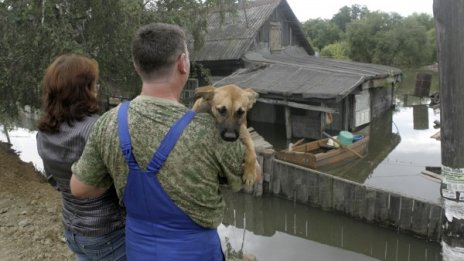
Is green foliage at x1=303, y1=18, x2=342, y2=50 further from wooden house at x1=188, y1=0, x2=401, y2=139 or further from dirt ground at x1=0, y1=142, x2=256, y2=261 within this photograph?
dirt ground at x1=0, y1=142, x2=256, y2=261

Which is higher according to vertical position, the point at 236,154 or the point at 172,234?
the point at 236,154

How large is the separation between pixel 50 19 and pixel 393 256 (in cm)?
896

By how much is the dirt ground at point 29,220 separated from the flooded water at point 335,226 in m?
3.15

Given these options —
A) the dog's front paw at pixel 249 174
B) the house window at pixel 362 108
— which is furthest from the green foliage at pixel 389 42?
the dog's front paw at pixel 249 174

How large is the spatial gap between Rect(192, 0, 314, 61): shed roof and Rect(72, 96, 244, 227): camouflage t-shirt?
20359mm

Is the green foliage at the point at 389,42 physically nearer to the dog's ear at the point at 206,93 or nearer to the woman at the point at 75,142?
the dog's ear at the point at 206,93

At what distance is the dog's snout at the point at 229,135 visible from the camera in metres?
2.04

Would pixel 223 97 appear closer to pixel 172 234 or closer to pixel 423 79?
pixel 172 234

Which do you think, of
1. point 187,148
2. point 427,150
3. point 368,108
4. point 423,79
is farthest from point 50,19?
point 423,79

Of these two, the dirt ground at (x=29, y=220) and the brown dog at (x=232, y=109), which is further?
the dirt ground at (x=29, y=220)

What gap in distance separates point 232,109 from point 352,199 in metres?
8.32

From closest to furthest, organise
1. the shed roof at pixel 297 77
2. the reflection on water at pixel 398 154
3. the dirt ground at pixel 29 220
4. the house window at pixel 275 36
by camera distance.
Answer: the dirt ground at pixel 29 220
the reflection on water at pixel 398 154
the shed roof at pixel 297 77
the house window at pixel 275 36

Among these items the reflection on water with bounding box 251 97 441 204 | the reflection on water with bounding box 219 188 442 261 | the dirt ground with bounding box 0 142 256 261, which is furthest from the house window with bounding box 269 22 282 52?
the dirt ground with bounding box 0 142 256 261

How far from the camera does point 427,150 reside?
56.7 ft
